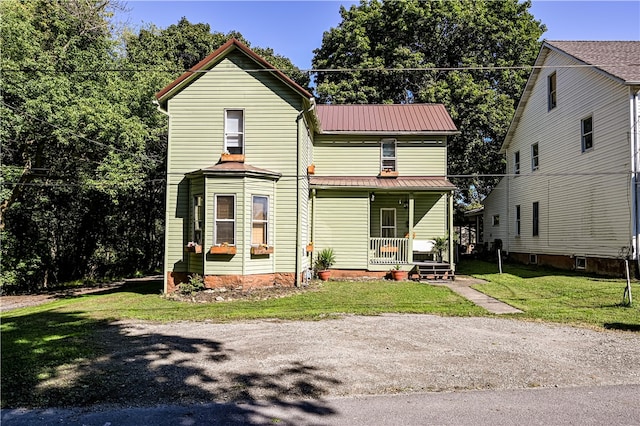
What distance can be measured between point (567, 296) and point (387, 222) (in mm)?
7819

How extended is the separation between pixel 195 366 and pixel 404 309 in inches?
227

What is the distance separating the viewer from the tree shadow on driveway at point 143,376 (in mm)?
4559

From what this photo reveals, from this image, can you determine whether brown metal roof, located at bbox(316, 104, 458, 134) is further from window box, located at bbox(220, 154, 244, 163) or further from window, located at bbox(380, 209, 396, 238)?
window box, located at bbox(220, 154, 244, 163)

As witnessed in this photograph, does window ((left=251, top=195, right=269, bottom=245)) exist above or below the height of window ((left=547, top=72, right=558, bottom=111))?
below

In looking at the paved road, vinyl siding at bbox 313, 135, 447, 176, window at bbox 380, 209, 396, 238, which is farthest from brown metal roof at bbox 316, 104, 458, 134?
the paved road

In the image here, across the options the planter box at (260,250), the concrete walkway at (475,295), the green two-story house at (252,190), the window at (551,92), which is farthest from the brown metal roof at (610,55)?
the planter box at (260,250)

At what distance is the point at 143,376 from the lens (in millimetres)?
5414

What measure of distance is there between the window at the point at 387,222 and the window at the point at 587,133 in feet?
26.0

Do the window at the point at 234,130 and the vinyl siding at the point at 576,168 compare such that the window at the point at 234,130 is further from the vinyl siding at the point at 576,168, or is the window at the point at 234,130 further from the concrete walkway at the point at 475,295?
the vinyl siding at the point at 576,168

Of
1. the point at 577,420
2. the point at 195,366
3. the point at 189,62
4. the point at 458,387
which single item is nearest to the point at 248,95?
the point at 195,366

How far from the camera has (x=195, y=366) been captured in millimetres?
5805

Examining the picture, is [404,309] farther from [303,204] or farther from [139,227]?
[139,227]

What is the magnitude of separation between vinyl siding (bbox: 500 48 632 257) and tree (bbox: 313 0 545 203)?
517 centimetres

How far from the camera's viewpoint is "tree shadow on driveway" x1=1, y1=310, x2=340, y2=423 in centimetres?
456
